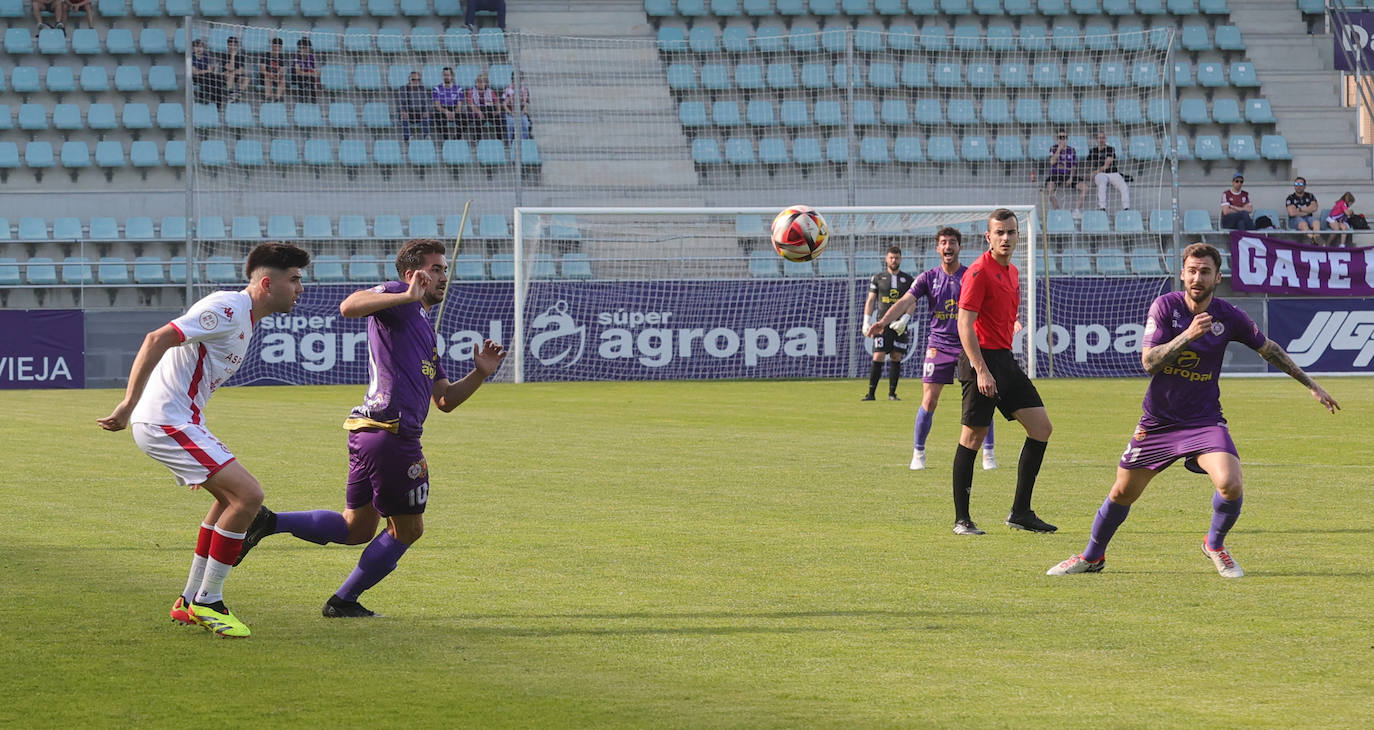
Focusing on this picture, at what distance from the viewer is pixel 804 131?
31.4 m

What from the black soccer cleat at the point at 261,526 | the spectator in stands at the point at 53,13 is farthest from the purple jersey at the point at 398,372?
the spectator in stands at the point at 53,13

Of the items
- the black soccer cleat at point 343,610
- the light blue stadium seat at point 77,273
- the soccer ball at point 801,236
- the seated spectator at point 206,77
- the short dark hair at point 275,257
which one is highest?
the seated spectator at point 206,77

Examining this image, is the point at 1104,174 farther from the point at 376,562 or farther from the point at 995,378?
the point at 376,562

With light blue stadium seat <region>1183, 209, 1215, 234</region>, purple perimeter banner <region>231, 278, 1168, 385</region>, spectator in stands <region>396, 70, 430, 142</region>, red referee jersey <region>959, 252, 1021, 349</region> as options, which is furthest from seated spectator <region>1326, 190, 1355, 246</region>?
red referee jersey <region>959, 252, 1021, 349</region>

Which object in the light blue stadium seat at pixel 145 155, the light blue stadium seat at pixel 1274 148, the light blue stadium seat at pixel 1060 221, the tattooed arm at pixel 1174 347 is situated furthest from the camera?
the light blue stadium seat at pixel 1274 148

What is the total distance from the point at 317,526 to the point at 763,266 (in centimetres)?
2299

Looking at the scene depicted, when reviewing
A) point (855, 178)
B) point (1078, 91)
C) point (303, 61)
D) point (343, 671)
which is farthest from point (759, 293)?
point (343, 671)

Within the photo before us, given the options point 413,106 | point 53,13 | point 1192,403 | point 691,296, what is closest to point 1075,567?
point 1192,403

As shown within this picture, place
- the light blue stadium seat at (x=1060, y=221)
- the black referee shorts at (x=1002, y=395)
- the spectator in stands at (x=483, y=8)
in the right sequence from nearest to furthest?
the black referee shorts at (x=1002, y=395), the light blue stadium seat at (x=1060, y=221), the spectator in stands at (x=483, y=8)

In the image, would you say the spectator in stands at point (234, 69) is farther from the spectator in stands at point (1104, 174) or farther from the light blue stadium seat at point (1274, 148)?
the light blue stadium seat at point (1274, 148)

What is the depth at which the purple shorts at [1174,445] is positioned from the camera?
25.5 ft

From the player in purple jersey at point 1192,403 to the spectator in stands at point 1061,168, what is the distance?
23070 millimetres

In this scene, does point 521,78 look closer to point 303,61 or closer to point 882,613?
point 303,61

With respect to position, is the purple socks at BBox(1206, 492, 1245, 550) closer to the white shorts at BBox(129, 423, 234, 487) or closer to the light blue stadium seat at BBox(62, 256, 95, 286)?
the white shorts at BBox(129, 423, 234, 487)
